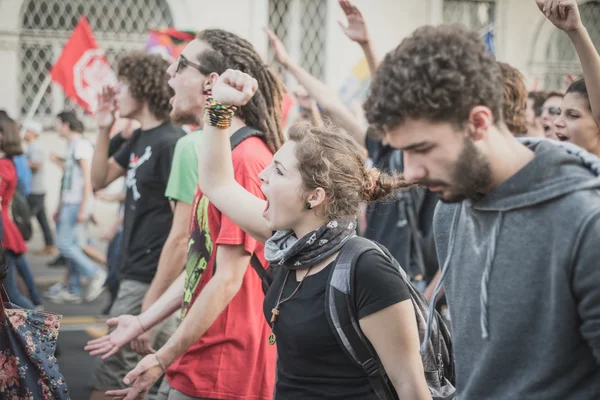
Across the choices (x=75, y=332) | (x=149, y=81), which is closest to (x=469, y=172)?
(x=149, y=81)

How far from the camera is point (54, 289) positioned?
10602mm

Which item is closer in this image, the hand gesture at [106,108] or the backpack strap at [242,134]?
the backpack strap at [242,134]

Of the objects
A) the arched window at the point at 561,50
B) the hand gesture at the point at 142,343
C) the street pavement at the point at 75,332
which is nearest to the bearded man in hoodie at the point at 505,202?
the hand gesture at the point at 142,343

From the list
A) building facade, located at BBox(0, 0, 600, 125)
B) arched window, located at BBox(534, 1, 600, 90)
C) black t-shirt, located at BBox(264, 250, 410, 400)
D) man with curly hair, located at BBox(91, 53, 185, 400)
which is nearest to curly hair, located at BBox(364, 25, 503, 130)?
black t-shirt, located at BBox(264, 250, 410, 400)

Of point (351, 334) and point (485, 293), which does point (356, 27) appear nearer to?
point (351, 334)

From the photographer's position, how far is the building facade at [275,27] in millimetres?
16703

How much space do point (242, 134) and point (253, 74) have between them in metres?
0.31

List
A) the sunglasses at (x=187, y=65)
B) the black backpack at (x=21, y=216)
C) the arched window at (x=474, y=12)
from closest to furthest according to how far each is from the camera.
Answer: the sunglasses at (x=187, y=65) < the black backpack at (x=21, y=216) < the arched window at (x=474, y=12)

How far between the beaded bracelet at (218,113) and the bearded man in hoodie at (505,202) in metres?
1.07

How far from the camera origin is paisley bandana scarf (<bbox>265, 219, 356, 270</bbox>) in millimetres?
2715

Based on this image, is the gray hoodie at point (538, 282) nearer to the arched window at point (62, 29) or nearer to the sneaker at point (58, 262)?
the sneaker at point (58, 262)

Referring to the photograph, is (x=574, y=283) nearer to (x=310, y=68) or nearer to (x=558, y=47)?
(x=310, y=68)

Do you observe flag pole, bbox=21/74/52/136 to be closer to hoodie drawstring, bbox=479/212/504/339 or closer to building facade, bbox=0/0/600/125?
building facade, bbox=0/0/600/125

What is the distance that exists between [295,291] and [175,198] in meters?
1.54
